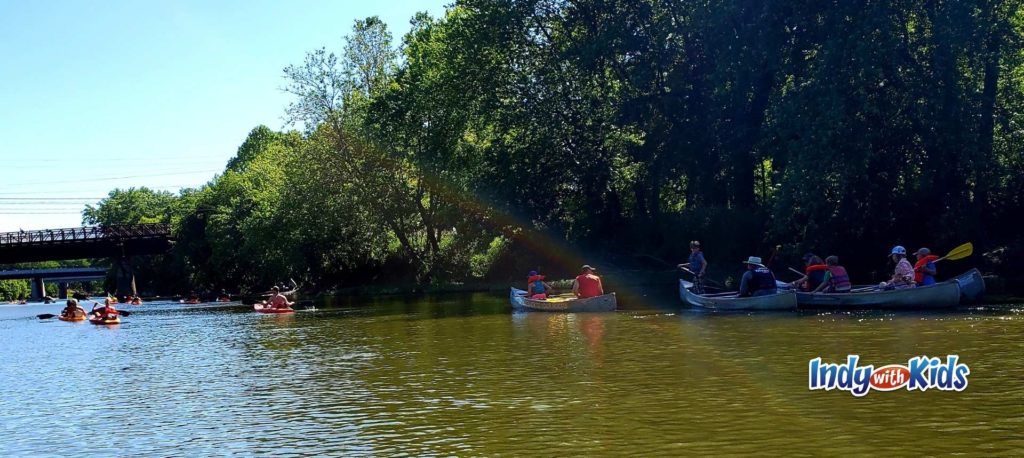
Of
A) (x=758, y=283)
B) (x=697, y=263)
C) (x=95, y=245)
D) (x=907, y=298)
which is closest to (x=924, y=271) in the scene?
(x=907, y=298)

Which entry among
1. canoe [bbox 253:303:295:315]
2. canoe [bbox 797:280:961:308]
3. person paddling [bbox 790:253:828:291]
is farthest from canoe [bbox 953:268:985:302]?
canoe [bbox 253:303:295:315]

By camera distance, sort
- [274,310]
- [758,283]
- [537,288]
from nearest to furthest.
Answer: [758,283], [537,288], [274,310]

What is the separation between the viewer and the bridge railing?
8850 centimetres

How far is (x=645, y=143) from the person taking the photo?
50250mm

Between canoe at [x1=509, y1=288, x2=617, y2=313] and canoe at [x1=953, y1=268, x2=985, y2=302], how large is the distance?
1136 cm

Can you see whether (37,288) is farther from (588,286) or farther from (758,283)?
(758,283)

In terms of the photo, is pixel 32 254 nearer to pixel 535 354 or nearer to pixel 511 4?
pixel 511 4

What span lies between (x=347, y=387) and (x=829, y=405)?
8.32m

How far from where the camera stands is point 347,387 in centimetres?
1659

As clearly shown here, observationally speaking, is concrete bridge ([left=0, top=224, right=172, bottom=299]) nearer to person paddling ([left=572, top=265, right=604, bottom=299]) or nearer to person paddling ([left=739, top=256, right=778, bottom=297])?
person paddling ([left=572, top=265, right=604, bottom=299])

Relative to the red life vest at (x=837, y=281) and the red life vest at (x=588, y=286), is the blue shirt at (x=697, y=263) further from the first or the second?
the red life vest at (x=837, y=281)

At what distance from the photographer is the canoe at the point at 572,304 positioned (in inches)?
1307

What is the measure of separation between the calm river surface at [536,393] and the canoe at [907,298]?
4.98ft

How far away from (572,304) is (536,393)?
18924 millimetres
